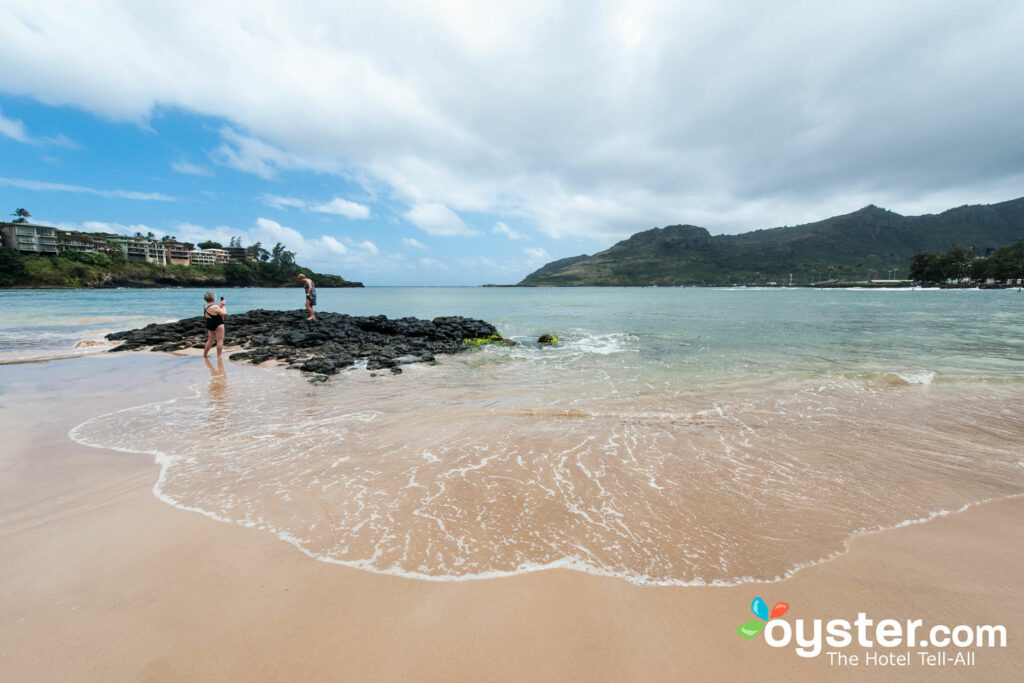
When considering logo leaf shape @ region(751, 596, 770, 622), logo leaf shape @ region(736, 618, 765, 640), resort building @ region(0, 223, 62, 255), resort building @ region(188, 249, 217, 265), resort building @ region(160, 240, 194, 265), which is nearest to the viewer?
logo leaf shape @ region(736, 618, 765, 640)

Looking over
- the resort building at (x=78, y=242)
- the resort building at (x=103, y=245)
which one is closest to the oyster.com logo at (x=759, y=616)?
the resort building at (x=103, y=245)

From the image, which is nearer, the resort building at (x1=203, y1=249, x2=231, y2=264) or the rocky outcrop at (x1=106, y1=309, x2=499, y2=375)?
the rocky outcrop at (x1=106, y1=309, x2=499, y2=375)

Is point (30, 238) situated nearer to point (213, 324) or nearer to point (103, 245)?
point (103, 245)

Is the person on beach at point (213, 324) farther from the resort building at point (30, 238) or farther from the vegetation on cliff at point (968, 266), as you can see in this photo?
the vegetation on cliff at point (968, 266)

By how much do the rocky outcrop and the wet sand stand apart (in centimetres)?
867

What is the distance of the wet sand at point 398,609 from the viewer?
236 cm

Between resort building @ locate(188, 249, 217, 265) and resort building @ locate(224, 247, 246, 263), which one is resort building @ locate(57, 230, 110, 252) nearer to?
A: resort building @ locate(188, 249, 217, 265)

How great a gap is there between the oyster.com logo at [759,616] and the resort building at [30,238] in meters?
170

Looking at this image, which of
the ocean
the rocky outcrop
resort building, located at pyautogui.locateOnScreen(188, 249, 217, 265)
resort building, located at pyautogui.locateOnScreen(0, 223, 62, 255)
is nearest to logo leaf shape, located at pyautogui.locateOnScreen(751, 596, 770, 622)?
the ocean

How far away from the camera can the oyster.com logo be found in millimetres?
2666

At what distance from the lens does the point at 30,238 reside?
10938 centimetres

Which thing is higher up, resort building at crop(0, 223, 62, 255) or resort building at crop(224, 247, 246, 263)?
resort building at crop(224, 247, 246, 263)

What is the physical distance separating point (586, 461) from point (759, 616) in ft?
9.28

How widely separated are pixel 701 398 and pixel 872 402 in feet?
11.7
